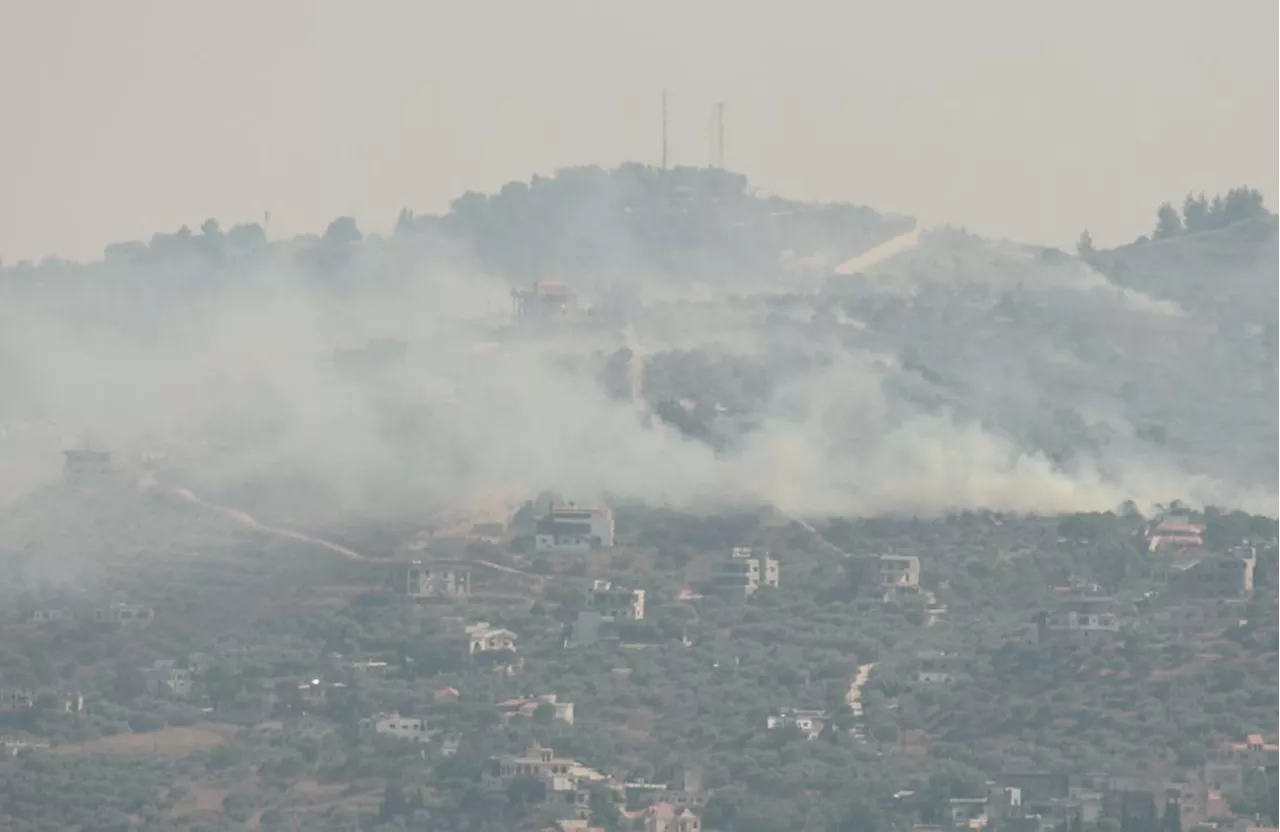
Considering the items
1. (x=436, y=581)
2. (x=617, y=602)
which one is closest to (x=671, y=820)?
(x=617, y=602)

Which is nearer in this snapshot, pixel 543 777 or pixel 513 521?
pixel 543 777

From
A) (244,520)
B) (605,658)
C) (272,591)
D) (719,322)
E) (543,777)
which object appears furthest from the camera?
(719,322)

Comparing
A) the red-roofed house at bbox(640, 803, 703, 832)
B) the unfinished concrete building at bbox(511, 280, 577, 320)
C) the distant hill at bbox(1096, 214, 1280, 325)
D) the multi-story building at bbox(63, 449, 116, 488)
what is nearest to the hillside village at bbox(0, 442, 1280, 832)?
the red-roofed house at bbox(640, 803, 703, 832)

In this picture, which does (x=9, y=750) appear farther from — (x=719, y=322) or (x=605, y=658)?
(x=719, y=322)

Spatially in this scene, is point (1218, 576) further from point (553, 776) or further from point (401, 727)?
point (553, 776)

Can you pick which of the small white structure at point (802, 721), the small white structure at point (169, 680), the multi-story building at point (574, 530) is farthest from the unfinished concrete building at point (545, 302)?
the small white structure at point (802, 721)

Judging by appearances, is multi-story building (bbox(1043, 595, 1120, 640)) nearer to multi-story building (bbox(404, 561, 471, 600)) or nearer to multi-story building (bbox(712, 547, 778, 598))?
multi-story building (bbox(712, 547, 778, 598))

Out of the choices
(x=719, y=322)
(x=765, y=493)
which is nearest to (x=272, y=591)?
(x=765, y=493)
